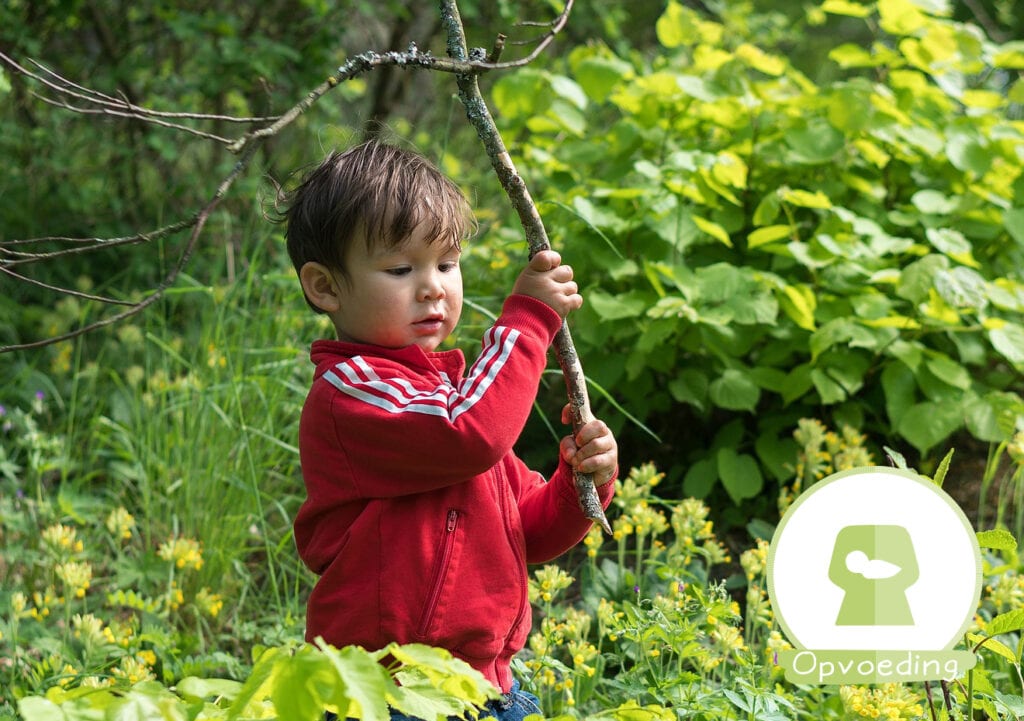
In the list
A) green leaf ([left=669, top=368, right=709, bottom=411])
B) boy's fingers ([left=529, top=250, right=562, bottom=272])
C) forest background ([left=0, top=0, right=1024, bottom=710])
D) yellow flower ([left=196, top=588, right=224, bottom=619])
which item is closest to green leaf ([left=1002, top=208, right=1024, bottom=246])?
forest background ([left=0, top=0, right=1024, bottom=710])

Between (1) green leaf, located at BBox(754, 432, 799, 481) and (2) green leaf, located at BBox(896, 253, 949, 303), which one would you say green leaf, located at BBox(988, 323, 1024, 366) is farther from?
(1) green leaf, located at BBox(754, 432, 799, 481)

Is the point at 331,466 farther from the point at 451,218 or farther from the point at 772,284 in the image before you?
the point at 772,284

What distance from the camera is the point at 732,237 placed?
3373 mm

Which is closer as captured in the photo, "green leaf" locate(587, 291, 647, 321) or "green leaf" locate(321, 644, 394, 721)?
"green leaf" locate(321, 644, 394, 721)

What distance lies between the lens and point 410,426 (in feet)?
5.43

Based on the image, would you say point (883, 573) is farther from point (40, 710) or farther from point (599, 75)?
point (599, 75)

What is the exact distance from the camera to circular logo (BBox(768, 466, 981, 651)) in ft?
5.89

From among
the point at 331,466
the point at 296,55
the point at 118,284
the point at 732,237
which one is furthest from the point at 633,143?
the point at 118,284

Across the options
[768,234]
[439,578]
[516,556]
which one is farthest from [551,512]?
[768,234]

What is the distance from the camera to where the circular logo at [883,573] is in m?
1.80

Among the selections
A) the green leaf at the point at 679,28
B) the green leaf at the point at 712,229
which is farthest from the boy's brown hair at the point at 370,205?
the green leaf at the point at 679,28

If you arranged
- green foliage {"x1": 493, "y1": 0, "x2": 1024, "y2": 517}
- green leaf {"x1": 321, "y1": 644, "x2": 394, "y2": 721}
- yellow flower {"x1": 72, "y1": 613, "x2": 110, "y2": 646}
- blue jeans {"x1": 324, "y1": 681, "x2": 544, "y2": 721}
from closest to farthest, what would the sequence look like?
green leaf {"x1": 321, "y1": 644, "x2": 394, "y2": 721} < blue jeans {"x1": 324, "y1": 681, "x2": 544, "y2": 721} < yellow flower {"x1": 72, "y1": 613, "x2": 110, "y2": 646} < green foliage {"x1": 493, "y1": 0, "x2": 1024, "y2": 517}

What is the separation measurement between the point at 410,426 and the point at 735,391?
1508mm

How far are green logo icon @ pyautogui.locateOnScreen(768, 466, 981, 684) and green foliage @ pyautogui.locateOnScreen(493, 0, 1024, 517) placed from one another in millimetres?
1046
